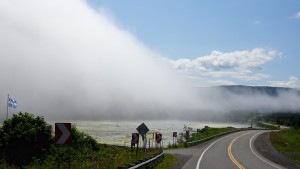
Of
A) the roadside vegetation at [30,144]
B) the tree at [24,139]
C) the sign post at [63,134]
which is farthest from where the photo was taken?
the tree at [24,139]

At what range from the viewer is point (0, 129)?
1364 inches

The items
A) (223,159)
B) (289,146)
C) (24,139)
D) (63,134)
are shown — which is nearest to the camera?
(63,134)

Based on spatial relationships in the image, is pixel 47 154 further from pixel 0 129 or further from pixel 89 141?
pixel 89 141

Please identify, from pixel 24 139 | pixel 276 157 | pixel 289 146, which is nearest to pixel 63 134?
pixel 24 139

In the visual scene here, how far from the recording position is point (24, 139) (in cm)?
3334

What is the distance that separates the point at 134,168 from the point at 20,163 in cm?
1638

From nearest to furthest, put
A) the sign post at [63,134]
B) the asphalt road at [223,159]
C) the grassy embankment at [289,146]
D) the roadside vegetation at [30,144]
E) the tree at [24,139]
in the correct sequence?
the sign post at [63,134] → the asphalt road at [223,159] → the roadside vegetation at [30,144] → the tree at [24,139] → the grassy embankment at [289,146]

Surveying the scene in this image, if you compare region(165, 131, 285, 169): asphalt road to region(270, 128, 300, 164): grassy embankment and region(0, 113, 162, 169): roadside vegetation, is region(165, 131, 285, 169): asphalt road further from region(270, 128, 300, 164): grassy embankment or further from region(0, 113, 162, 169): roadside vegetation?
region(0, 113, 162, 169): roadside vegetation

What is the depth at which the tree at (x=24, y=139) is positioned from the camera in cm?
3297

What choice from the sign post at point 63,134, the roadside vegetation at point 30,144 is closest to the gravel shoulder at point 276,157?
the roadside vegetation at point 30,144

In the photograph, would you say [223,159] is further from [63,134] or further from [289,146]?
[289,146]

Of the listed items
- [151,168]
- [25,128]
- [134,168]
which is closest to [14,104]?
[25,128]

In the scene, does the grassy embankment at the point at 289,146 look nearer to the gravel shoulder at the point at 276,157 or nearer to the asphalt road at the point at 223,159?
the gravel shoulder at the point at 276,157

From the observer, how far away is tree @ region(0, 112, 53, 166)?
33.0 m
